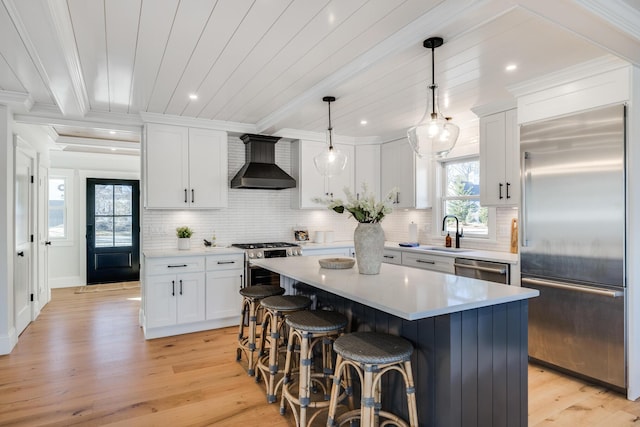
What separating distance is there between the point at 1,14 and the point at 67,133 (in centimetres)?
387

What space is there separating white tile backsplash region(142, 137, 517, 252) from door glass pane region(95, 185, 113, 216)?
319 cm

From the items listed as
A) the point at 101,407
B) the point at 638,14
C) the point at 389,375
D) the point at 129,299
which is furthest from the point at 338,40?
the point at 129,299

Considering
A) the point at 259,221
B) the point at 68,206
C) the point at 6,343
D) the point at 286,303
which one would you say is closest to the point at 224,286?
the point at 259,221

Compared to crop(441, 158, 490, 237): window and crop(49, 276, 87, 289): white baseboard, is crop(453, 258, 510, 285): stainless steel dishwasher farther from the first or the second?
crop(49, 276, 87, 289): white baseboard

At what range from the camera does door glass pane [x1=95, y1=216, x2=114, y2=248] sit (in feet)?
22.9

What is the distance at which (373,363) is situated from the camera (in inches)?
71.8

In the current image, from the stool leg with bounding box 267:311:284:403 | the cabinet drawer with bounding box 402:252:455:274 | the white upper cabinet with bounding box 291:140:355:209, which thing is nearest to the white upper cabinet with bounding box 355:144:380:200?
the white upper cabinet with bounding box 291:140:355:209

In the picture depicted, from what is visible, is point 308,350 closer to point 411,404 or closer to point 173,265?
point 411,404

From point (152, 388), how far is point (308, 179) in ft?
10.2

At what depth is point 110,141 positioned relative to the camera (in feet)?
Result: 18.6

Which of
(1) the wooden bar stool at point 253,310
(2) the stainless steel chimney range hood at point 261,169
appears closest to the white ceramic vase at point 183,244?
(2) the stainless steel chimney range hood at point 261,169

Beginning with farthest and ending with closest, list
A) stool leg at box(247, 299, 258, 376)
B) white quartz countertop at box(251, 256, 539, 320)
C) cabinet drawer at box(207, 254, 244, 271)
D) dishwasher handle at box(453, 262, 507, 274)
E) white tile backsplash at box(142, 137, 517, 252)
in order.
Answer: white tile backsplash at box(142, 137, 517, 252) → cabinet drawer at box(207, 254, 244, 271) → dishwasher handle at box(453, 262, 507, 274) → stool leg at box(247, 299, 258, 376) → white quartz countertop at box(251, 256, 539, 320)

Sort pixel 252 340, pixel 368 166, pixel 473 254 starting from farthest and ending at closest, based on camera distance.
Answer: pixel 368 166 < pixel 473 254 < pixel 252 340

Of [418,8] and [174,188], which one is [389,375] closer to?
[418,8]
